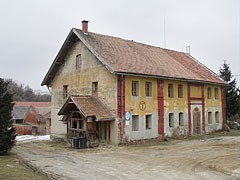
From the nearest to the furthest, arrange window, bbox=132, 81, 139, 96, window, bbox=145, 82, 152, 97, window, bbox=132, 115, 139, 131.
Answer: window, bbox=132, 115, 139, 131 → window, bbox=132, 81, 139, 96 → window, bbox=145, 82, 152, 97

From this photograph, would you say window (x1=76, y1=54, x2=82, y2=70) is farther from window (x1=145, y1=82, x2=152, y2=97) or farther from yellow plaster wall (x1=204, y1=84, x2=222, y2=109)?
yellow plaster wall (x1=204, y1=84, x2=222, y2=109)

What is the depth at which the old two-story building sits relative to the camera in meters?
17.9

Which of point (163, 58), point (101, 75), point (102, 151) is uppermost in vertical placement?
point (163, 58)

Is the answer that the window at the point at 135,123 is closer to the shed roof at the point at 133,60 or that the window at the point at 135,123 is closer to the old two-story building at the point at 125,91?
the old two-story building at the point at 125,91

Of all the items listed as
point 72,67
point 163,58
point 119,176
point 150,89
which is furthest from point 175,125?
point 119,176

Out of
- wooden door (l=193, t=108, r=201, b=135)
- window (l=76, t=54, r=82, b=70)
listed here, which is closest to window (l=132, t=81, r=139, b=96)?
window (l=76, t=54, r=82, b=70)

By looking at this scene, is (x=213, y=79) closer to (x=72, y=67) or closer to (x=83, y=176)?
(x=72, y=67)

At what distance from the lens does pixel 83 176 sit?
10070 mm

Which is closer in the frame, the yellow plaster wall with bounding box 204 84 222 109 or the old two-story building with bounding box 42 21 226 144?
the old two-story building with bounding box 42 21 226 144

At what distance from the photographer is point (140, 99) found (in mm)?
19094

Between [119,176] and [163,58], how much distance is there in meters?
16.6

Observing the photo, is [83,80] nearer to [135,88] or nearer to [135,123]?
[135,88]

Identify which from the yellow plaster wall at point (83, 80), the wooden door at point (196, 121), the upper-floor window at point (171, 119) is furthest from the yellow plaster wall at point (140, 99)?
the wooden door at point (196, 121)

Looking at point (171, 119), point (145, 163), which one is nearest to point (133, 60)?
point (171, 119)
